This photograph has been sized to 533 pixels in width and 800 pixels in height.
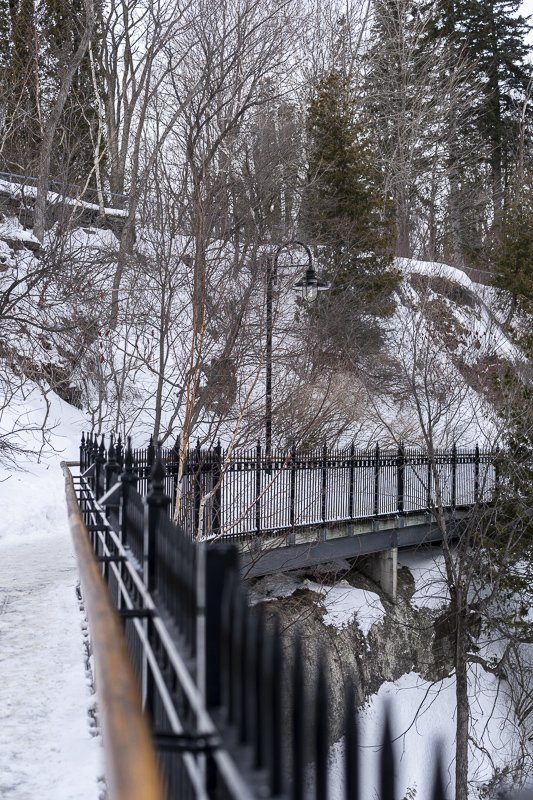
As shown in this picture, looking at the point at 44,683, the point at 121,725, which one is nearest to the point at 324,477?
the point at 44,683

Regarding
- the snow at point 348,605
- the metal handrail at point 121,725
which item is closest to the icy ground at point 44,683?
the metal handrail at point 121,725

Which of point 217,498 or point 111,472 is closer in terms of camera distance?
point 111,472

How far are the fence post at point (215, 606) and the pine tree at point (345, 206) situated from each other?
3033 cm

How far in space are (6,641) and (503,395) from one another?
1445 cm

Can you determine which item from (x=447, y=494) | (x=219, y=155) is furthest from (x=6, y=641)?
(x=219, y=155)

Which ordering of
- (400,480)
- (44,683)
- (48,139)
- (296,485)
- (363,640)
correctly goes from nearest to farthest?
(44,683) < (296,485) < (363,640) < (48,139) < (400,480)

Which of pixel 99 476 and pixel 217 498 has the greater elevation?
pixel 99 476

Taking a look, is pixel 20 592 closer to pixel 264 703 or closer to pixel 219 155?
pixel 264 703

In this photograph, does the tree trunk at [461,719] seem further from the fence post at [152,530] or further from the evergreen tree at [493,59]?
the evergreen tree at [493,59]

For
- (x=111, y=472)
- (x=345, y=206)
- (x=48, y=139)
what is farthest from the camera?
(x=345, y=206)

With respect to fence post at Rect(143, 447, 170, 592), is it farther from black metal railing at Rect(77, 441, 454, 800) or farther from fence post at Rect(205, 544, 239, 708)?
fence post at Rect(205, 544, 239, 708)

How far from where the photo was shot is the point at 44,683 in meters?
6.44

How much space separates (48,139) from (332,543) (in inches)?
463

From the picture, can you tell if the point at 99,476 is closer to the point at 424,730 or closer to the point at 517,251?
the point at 424,730
